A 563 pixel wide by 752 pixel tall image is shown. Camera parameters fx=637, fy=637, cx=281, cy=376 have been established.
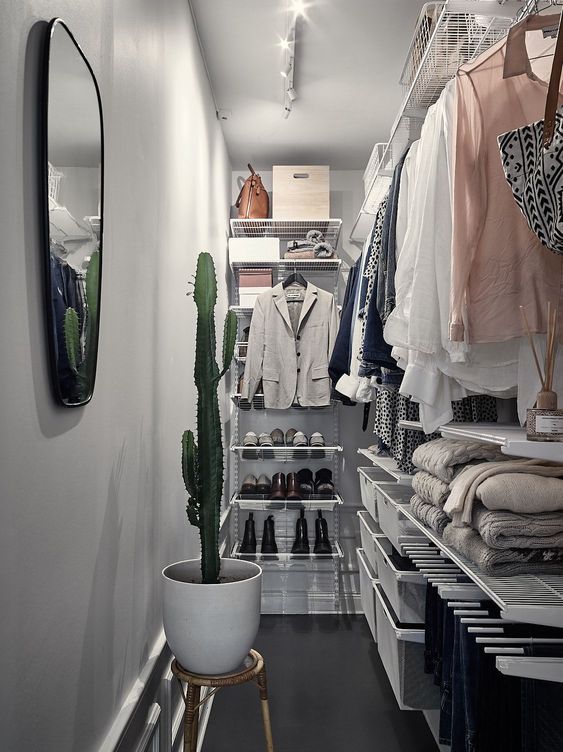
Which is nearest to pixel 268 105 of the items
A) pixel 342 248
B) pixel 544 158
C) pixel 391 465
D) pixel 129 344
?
pixel 342 248

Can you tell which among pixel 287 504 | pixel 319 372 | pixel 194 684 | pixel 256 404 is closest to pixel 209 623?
pixel 194 684

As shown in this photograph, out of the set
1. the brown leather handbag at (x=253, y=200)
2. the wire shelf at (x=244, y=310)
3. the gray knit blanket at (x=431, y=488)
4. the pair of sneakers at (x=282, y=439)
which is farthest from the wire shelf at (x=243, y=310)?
the gray knit blanket at (x=431, y=488)

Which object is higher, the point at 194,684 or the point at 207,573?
the point at 207,573

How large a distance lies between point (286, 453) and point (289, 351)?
0.65 m

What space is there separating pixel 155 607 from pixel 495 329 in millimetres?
1321

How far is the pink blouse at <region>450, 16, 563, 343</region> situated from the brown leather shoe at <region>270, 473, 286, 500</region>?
2.53 meters

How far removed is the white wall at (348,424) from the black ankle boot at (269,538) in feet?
1.83

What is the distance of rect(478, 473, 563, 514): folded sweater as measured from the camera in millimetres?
1428

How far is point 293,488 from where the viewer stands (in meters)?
3.94

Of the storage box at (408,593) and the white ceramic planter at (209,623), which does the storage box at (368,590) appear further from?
the white ceramic planter at (209,623)

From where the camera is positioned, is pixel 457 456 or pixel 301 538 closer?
pixel 457 456

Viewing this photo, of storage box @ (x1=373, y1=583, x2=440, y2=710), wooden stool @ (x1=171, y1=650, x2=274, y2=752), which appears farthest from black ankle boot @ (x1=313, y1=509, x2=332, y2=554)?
wooden stool @ (x1=171, y1=650, x2=274, y2=752)

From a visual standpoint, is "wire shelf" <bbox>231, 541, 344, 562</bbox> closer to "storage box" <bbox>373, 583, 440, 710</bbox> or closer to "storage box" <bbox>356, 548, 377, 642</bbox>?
"storage box" <bbox>356, 548, 377, 642</bbox>

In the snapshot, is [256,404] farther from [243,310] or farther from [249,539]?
[249,539]
